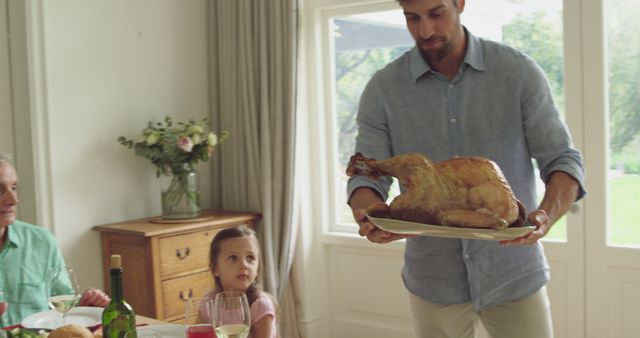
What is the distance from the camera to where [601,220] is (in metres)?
3.11

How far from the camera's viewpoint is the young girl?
2111 mm

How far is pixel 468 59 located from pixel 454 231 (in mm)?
626

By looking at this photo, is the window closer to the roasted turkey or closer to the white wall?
the roasted turkey

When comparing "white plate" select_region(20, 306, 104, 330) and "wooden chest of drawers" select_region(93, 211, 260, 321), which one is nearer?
"white plate" select_region(20, 306, 104, 330)

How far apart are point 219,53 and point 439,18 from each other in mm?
2288

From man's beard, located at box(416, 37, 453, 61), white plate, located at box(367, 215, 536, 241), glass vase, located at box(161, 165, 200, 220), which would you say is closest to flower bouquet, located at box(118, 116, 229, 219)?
Result: glass vase, located at box(161, 165, 200, 220)

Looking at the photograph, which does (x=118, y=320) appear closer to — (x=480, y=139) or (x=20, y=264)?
(x=20, y=264)

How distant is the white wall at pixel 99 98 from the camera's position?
3.29 meters

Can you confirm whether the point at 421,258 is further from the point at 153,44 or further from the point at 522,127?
the point at 153,44

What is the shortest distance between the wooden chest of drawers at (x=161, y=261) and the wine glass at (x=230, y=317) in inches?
68.6

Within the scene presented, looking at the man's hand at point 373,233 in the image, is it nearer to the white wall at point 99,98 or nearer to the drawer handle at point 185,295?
the drawer handle at point 185,295

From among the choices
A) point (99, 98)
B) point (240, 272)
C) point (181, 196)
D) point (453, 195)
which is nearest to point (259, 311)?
point (240, 272)

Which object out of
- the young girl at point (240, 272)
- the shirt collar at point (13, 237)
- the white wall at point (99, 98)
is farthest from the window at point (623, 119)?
the shirt collar at point (13, 237)

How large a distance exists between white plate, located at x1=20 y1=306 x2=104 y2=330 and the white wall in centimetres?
133
